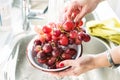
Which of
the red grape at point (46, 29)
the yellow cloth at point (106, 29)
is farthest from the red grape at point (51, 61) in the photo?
the yellow cloth at point (106, 29)

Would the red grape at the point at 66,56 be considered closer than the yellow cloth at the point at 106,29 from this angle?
Yes

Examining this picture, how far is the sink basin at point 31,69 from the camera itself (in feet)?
2.76

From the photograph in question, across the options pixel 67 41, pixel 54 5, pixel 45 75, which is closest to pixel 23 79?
pixel 45 75

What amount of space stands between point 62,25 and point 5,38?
23 centimetres

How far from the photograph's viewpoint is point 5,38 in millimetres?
885

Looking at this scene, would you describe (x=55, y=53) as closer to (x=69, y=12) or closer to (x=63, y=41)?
(x=63, y=41)

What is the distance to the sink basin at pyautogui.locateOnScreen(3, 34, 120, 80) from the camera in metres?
0.84

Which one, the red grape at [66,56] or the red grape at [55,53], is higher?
the red grape at [55,53]

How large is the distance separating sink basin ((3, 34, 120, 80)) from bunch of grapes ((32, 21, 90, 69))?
4.1 inches

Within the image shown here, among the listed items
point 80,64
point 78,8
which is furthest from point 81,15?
point 80,64

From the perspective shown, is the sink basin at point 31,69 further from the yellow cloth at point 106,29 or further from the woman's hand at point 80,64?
the woman's hand at point 80,64

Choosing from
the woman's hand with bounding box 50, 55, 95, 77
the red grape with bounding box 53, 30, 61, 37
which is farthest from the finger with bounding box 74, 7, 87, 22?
the woman's hand with bounding box 50, 55, 95, 77

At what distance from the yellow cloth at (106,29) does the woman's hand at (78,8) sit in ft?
0.26

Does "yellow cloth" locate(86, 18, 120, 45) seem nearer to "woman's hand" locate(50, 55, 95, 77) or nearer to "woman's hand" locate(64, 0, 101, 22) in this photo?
"woman's hand" locate(64, 0, 101, 22)
